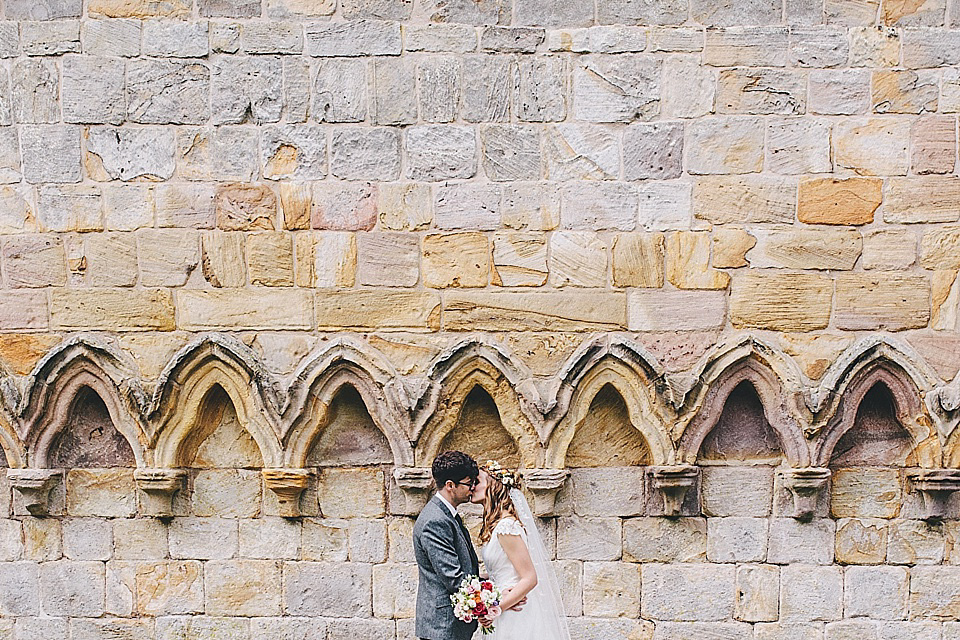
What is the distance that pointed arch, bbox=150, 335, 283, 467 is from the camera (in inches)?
186

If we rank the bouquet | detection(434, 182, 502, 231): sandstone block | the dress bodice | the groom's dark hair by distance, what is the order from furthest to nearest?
detection(434, 182, 502, 231): sandstone block
the dress bodice
the groom's dark hair
the bouquet

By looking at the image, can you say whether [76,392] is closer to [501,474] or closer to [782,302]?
[501,474]

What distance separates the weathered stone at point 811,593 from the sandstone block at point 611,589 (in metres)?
0.72

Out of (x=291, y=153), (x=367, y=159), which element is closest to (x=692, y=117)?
(x=367, y=159)

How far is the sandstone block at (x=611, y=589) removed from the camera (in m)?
4.82

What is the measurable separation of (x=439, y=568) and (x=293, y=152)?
2.12 metres

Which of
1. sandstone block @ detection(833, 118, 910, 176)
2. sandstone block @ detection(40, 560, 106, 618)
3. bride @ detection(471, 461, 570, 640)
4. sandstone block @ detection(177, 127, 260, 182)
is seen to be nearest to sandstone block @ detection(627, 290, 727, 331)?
sandstone block @ detection(833, 118, 910, 176)

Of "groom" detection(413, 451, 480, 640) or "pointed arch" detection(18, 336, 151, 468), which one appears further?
"pointed arch" detection(18, 336, 151, 468)

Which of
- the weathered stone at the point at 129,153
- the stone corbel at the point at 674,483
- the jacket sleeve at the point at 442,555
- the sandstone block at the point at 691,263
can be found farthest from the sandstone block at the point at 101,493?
the sandstone block at the point at 691,263

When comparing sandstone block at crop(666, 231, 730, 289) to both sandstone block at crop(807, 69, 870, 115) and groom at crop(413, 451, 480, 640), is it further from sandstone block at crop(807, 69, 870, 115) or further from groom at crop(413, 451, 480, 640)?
groom at crop(413, 451, 480, 640)

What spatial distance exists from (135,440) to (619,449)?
7.82 feet

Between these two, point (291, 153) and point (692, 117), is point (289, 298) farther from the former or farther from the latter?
point (692, 117)

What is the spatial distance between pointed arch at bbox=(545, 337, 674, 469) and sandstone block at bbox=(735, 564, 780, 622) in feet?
2.35

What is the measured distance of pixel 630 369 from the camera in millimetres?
4676
